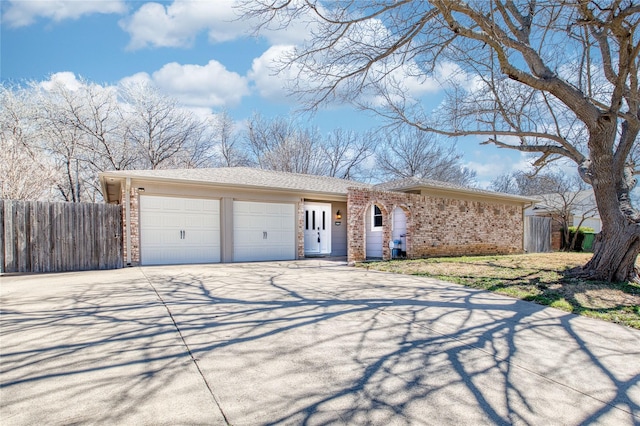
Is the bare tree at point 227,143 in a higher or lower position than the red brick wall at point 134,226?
higher

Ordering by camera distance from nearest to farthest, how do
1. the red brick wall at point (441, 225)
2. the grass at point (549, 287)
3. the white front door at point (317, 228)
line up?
the grass at point (549, 287) < the red brick wall at point (441, 225) < the white front door at point (317, 228)

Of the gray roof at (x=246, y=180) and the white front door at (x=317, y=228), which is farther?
the white front door at (x=317, y=228)

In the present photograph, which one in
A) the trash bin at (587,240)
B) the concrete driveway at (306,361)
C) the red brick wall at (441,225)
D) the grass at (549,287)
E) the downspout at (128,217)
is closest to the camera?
the concrete driveway at (306,361)

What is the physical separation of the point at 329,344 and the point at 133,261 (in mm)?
8228

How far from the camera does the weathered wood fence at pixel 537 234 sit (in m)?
18.1

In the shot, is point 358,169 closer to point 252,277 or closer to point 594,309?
point 252,277

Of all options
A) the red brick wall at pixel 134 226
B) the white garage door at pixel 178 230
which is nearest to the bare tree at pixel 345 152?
the white garage door at pixel 178 230

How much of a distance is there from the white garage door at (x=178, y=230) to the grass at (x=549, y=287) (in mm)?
5038

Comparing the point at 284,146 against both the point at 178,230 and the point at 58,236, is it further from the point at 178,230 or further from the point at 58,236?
the point at 58,236

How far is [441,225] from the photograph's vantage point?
45.9ft

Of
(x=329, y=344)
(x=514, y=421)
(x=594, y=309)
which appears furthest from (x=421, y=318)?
(x=594, y=309)

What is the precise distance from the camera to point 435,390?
9.42 ft

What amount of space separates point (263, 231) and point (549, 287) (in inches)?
326

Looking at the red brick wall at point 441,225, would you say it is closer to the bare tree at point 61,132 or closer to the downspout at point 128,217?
the downspout at point 128,217
